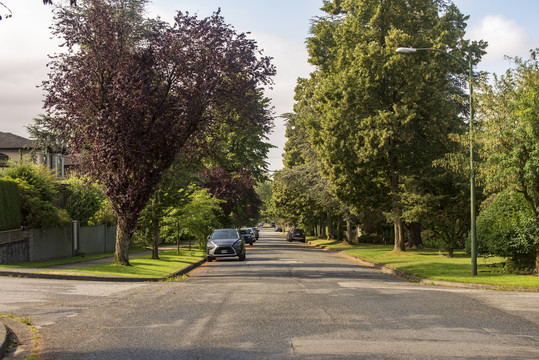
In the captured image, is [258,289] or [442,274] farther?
[442,274]

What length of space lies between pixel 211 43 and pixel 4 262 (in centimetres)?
1181

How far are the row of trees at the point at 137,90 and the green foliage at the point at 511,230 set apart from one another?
10539 millimetres

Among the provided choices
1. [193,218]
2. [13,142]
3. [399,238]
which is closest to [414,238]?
[399,238]

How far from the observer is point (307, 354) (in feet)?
23.2

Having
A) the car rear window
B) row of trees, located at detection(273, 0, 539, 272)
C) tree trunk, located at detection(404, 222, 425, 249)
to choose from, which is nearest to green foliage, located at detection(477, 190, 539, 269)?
row of trees, located at detection(273, 0, 539, 272)

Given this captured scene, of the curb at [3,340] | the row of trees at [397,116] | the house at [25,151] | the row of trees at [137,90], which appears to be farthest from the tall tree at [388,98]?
the house at [25,151]

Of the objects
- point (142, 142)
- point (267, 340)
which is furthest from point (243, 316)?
point (142, 142)

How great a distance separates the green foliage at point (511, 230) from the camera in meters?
19.3

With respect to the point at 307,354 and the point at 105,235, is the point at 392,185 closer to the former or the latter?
the point at 105,235

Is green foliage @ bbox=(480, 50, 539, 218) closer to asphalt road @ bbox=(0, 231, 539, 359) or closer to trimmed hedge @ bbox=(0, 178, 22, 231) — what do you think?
asphalt road @ bbox=(0, 231, 539, 359)

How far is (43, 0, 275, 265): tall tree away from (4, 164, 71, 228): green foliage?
4556 mm

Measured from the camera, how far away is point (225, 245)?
2927cm

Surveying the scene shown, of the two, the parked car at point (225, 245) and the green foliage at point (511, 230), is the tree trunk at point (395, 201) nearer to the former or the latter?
the parked car at point (225, 245)

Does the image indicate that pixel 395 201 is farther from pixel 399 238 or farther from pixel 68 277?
pixel 68 277
